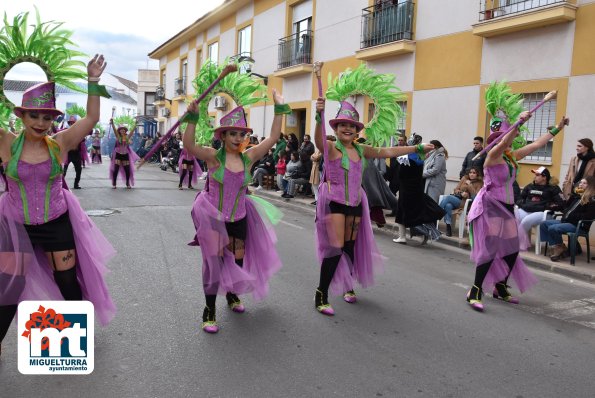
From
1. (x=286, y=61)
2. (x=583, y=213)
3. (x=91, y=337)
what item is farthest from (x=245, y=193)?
Answer: (x=286, y=61)

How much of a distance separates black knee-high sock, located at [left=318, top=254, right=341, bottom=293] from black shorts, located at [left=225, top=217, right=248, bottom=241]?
35.4 inches

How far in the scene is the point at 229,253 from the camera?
4480 mm

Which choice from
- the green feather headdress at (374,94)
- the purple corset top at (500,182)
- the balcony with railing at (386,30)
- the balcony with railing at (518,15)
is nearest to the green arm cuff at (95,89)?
the green feather headdress at (374,94)

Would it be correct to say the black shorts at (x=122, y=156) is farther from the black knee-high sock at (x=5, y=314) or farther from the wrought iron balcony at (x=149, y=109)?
the wrought iron balcony at (x=149, y=109)

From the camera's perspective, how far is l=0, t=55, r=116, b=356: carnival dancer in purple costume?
141 inches

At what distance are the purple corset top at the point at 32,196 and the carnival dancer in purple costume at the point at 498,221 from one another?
4142mm

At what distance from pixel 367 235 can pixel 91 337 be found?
282 cm

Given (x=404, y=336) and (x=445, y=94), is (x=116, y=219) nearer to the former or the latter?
(x=404, y=336)

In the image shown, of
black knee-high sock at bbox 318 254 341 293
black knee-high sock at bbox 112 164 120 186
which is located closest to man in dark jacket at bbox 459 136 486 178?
black knee-high sock at bbox 318 254 341 293

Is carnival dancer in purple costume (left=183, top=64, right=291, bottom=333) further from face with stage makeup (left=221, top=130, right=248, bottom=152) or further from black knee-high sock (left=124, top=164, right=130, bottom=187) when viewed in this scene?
black knee-high sock (left=124, top=164, right=130, bottom=187)

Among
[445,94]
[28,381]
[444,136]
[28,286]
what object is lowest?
[28,381]

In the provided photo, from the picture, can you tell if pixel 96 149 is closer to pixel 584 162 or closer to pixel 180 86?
pixel 180 86

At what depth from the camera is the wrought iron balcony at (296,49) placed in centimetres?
1847

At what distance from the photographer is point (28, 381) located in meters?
3.40
